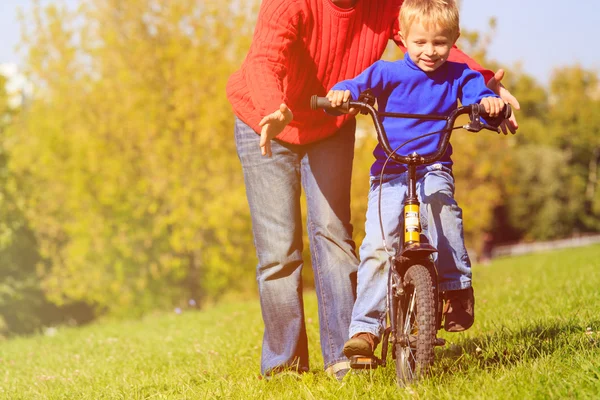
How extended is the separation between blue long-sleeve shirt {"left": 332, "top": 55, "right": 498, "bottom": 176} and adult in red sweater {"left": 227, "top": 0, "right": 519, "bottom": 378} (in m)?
0.39

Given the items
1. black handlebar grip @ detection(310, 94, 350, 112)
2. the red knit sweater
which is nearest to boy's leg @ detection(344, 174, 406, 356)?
black handlebar grip @ detection(310, 94, 350, 112)

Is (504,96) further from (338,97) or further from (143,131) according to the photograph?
(143,131)

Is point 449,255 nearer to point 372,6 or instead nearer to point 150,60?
point 372,6

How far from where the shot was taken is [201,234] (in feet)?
60.4

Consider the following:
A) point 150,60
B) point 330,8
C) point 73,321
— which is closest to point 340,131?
point 330,8

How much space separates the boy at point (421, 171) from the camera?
339 centimetres

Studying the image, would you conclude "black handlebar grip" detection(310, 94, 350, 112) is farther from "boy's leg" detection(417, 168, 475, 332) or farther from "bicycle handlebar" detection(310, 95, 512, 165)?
"boy's leg" detection(417, 168, 475, 332)

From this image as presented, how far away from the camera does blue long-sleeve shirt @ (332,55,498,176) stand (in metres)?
3.48

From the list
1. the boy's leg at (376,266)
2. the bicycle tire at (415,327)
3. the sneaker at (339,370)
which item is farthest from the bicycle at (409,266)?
the sneaker at (339,370)

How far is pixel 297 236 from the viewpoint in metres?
4.07

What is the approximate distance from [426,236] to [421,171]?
13.0 inches

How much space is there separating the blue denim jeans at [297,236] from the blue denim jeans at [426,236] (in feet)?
1.56

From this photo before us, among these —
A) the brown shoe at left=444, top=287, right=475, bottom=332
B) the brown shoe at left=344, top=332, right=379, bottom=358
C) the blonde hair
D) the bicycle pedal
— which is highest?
the blonde hair

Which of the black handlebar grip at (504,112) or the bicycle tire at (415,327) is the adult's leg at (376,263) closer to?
the bicycle tire at (415,327)
